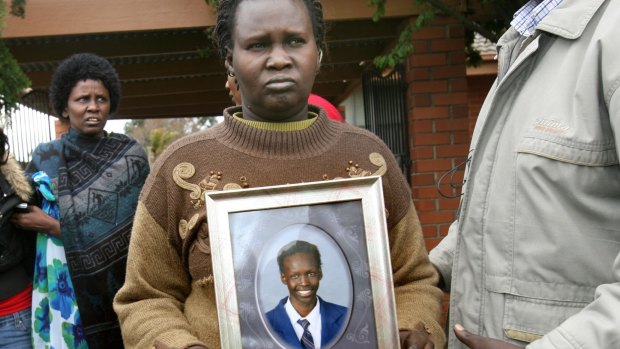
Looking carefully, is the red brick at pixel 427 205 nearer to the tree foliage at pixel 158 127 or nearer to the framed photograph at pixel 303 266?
the framed photograph at pixel 303 266

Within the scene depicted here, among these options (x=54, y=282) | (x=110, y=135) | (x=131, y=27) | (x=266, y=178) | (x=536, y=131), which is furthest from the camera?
(x=131, y=27)

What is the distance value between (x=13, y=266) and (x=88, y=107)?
0.97 meters

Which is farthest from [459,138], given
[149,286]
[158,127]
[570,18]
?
[158,127]

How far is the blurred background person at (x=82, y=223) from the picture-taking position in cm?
340

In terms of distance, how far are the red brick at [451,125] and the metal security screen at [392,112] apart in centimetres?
33

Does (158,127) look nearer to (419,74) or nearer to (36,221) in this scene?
(419,74)

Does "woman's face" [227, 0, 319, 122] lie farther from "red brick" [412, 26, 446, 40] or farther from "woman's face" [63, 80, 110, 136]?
"red brick" [412, 26, 446, 40]

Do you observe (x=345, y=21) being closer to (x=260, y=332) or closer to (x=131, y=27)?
(x=131, y=27)

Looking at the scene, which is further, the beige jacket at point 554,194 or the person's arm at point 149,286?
the person's arm at point 149,286

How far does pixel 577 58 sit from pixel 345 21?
4.44 meters

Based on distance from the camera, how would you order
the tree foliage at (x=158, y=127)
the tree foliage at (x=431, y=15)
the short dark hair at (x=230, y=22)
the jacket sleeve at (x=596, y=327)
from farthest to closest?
1. the tree foliage at (x=158, y=127)
2. the tree foliage at (x=431, y=15)
3. the short dark hair at (x=230, y=22)
4. the jacket sleeve at (x=596, y=327)

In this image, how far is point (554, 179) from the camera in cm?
159

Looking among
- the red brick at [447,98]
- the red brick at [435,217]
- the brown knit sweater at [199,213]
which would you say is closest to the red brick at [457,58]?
the red brick at [447,98]

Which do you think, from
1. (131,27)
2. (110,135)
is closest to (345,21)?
(131,27)
